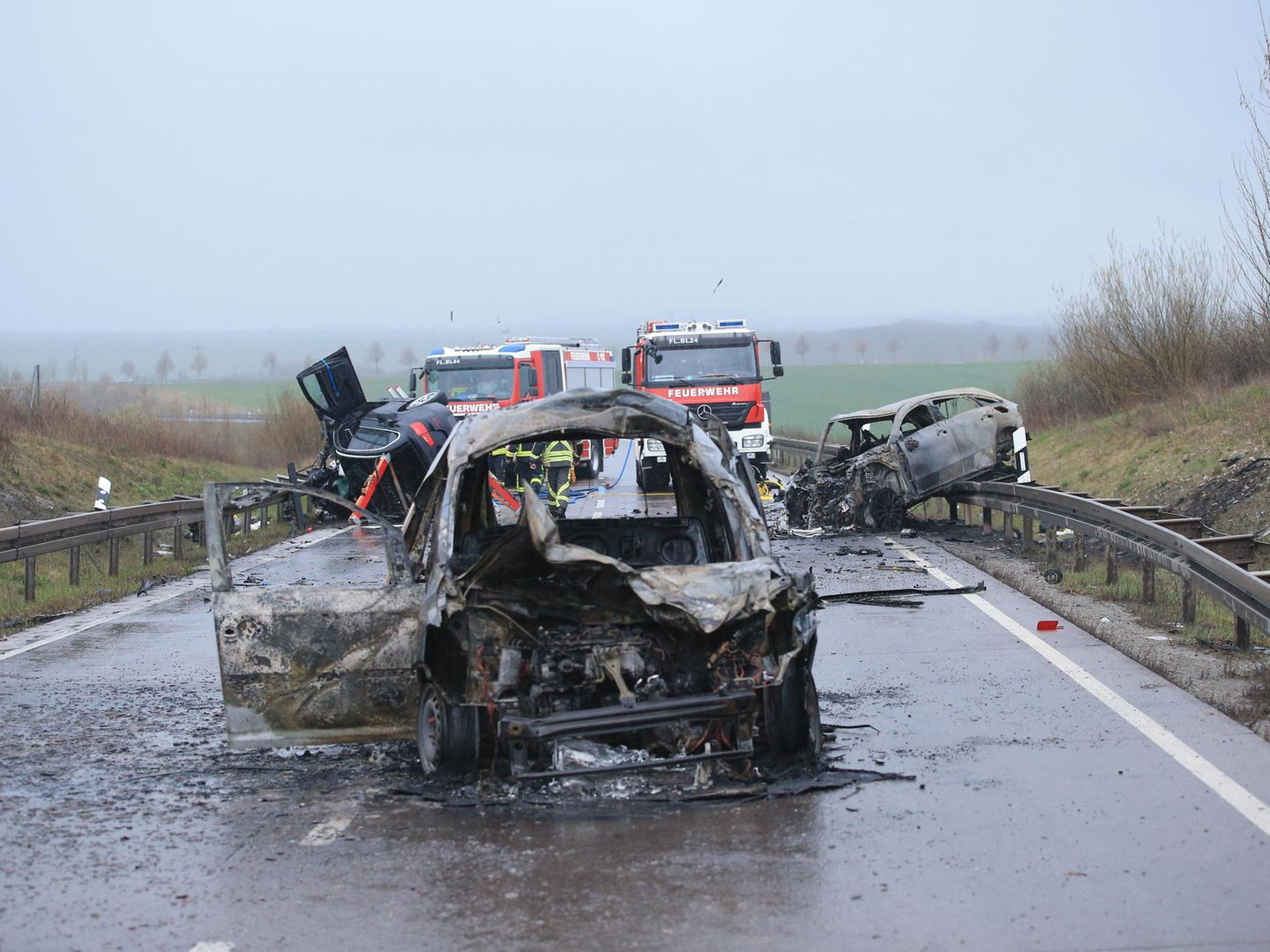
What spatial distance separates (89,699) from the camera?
10.1 meters

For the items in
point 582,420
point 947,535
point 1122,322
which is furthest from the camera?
point 1122,322

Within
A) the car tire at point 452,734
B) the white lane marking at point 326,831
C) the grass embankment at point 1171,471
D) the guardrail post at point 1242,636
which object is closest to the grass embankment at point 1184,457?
the grass embankment at point 1171,471

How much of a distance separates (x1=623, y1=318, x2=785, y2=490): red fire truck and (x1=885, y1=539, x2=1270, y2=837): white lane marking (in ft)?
51.9

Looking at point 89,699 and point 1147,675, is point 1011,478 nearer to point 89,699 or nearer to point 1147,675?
point 1147,675

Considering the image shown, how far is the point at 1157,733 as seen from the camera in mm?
8195

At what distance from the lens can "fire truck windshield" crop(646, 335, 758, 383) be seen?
29.1 meters

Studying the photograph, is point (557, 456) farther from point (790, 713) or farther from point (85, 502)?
point (790, 713)

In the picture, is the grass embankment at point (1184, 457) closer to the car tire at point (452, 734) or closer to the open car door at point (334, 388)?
the open car door at point (334, 388)

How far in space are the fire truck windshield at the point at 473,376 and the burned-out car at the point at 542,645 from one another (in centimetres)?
2413

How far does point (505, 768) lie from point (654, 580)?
1146 millimetres

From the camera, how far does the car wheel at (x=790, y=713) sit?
740cm

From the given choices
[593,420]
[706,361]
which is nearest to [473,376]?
[706,361]

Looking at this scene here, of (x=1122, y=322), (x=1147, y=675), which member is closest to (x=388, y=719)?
(x=1147, y=675)

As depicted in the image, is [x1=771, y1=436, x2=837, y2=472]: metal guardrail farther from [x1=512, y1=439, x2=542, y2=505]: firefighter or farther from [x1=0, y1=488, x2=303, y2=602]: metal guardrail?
[x1=0, y1=488, x2=303, y2=602]: metal guardrail
